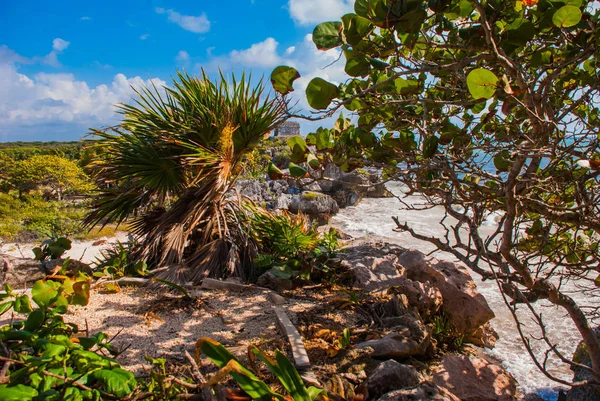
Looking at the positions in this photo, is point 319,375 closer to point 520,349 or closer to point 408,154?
point 408,154

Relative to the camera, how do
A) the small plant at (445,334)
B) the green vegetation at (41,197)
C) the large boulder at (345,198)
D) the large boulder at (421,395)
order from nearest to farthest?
the large boulder at (421,395)
the small plant at (445,334)
the green vegetation at (41,197)
the large boulder at (345,198)

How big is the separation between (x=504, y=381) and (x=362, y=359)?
2.77 ft

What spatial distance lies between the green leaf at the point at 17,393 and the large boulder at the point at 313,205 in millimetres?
11905

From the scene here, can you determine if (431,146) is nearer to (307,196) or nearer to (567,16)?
(567,16)

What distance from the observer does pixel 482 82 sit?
4.28 ft

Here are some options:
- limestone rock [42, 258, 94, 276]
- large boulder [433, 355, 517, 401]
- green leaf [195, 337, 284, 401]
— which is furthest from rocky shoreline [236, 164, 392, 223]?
green leaf [195, 337, 284, 401]

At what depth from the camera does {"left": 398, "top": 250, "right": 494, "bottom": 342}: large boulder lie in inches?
141

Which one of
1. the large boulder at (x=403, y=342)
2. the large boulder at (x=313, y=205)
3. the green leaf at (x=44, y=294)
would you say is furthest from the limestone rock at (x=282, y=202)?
the green leaf at (x=44, y=294)

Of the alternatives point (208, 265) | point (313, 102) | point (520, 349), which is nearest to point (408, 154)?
point (313, 102)

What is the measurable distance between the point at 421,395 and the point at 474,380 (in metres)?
0.75

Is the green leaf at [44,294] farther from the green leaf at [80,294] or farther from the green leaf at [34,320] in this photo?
the green leaf at [80,294]

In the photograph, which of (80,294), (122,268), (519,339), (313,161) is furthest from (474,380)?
(122,268)

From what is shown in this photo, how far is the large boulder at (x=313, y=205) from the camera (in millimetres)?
13406

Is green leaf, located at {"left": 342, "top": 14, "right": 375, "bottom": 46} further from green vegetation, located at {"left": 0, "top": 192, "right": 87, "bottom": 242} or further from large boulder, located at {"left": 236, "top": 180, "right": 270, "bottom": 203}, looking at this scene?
large boulder, located at {"left": 236, "top": 180, "right": 270, "bottom": 203}
